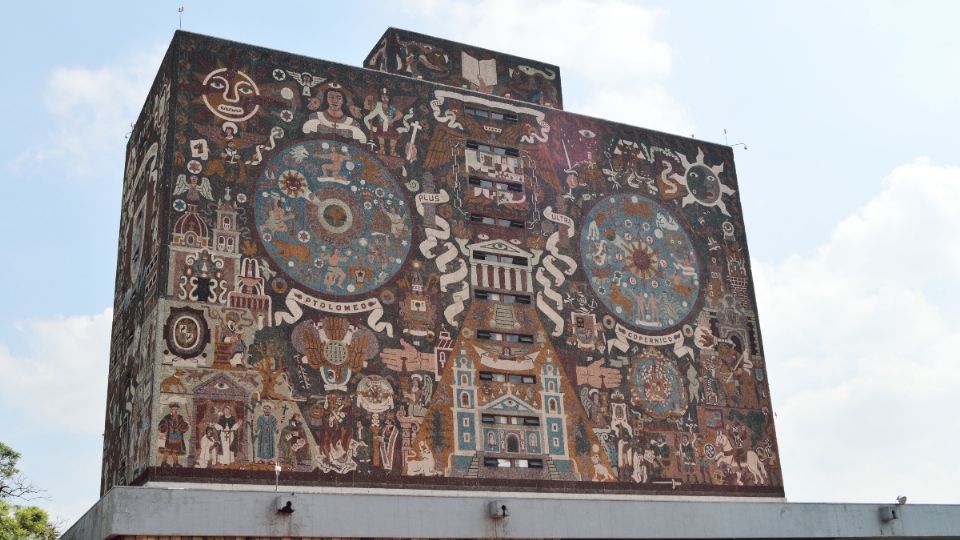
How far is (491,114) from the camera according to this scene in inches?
896

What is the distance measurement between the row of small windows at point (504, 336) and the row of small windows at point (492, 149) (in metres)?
3.82

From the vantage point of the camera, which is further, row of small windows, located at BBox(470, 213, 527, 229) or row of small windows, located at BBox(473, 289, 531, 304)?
row of small windows, located at BBox(470, 213, 527, 229)

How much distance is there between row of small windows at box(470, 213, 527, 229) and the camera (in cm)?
2164

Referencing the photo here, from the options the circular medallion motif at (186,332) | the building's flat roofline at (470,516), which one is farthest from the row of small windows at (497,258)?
the circular medallion motif at (186,332)

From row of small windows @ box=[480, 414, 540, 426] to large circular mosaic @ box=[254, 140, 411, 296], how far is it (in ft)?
10.2

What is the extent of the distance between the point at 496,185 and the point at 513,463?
18.2ft

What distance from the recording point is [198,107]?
19.9 m

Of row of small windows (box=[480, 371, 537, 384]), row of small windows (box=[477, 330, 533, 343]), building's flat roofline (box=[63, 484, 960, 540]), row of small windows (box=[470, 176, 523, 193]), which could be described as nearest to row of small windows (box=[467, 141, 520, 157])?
row of small windows (box=[470, 176, 523, 193])

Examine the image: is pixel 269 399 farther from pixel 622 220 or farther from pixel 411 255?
pixel 622 220

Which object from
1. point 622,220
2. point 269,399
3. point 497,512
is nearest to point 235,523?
point 269,399

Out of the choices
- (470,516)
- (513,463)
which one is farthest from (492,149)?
(470,516)

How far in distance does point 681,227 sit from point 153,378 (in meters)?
11.5

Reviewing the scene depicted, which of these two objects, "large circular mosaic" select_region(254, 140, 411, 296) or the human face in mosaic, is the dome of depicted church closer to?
"large circular mosaic" select_region(254, 140, 411, 296)

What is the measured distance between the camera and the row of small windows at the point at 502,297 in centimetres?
2102
